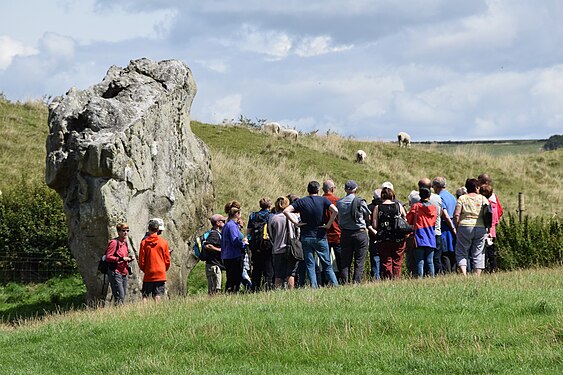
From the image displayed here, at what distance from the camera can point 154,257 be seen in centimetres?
1712

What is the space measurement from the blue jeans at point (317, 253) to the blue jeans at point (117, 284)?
12.0 ft

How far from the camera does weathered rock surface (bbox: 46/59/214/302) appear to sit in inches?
752

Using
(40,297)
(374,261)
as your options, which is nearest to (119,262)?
(374,261)

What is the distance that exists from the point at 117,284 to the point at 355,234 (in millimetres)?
4794

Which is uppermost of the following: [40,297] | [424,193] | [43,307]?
[424,193]

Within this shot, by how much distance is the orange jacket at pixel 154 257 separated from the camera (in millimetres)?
17094

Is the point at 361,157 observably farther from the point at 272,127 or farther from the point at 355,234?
the point at 355,234

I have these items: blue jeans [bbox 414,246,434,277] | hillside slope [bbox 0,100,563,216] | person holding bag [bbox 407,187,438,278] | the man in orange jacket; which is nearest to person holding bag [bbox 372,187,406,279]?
person holding bag [bbox 407,187,438,278]

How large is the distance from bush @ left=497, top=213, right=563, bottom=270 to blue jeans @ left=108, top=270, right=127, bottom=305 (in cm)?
899

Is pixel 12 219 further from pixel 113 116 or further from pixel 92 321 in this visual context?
pixel 92 321

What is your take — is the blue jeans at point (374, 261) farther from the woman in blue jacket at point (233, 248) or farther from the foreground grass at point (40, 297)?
the foreground grass at point (40, 297)

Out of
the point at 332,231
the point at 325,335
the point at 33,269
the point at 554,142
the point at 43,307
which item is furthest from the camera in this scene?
the point at 554,142

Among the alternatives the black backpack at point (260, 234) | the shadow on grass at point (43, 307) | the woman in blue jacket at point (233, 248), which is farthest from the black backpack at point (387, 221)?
the shadow on grass at point (43, 307)

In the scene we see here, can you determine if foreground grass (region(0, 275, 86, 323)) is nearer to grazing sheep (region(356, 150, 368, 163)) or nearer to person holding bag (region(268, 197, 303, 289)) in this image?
person holding bag (region(268, 197, 303, 289))
